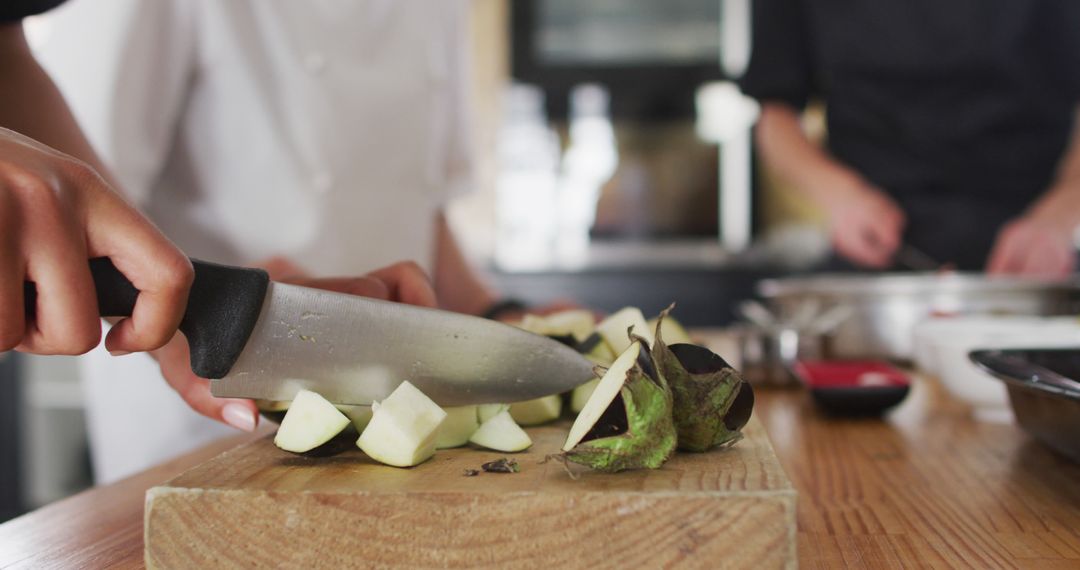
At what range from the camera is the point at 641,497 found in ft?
1.93

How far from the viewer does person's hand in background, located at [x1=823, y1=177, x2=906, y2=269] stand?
2148mm

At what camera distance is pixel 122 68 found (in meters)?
1.37

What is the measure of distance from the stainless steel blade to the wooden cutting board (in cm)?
13

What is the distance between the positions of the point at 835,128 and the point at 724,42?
180cm

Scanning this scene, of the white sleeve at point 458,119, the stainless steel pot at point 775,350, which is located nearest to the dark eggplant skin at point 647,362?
the stainless steel pot at point 775,350

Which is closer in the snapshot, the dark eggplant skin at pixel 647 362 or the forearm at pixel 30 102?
the dark eggplant skin at pixel 647 362

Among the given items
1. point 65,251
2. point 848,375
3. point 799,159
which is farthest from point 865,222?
point 65,251

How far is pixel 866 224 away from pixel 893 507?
5.09 feet

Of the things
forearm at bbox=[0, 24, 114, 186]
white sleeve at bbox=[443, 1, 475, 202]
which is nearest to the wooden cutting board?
forearm at bbox=[0, 24, 114, 186]

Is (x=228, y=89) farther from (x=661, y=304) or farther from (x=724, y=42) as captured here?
(x=724, y=42)

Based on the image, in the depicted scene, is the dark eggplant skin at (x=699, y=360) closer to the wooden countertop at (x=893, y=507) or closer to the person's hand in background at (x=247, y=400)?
the wooden countertop at (x=893, y=507)

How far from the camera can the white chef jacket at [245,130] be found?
1397mm

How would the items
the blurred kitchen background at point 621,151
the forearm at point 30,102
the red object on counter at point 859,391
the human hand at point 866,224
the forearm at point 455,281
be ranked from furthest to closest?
1. the blurred kitchen background at point 621,151
2. the human hand at point 866,224
3. the forearm at point 455,281
4. the red object on counter at point 859,391
5. the forearm at point 30,102

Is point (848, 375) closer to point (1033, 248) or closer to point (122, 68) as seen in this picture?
point (1033, 248)
